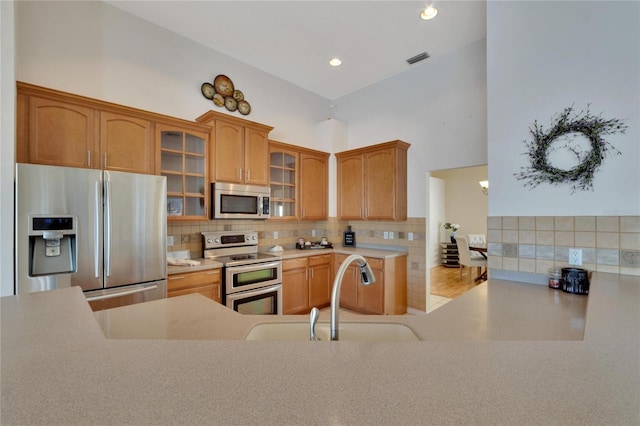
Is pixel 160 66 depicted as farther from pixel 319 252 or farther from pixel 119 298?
pixel 319 252

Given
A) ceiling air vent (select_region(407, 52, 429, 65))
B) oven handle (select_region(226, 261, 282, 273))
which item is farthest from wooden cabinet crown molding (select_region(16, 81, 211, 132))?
ceiling air vent (select_region(407, 52, 429, 65))

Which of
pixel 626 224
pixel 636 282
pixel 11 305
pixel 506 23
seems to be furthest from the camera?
pixel 506 23

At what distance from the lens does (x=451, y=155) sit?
3.52 metres

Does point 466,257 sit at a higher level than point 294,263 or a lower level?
lower

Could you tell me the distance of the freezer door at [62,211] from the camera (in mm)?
1857

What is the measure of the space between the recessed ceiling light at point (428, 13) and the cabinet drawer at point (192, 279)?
10.8ft

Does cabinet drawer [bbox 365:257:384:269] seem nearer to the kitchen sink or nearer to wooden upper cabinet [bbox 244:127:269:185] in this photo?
wooden upper cabinet [bbox 244:127:269:185]

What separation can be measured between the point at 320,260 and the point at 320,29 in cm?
280

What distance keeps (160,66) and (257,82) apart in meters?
1.22

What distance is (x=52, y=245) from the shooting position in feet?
6.53

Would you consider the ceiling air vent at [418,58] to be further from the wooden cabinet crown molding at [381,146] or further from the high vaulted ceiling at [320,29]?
the wooden cabinet crown molding at [381,146]

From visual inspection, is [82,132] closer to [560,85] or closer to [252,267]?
[252,267]

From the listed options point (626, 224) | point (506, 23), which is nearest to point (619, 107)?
point (626, 224)

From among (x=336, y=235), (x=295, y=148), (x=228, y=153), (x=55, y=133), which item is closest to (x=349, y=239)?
(x=336, y=235)
